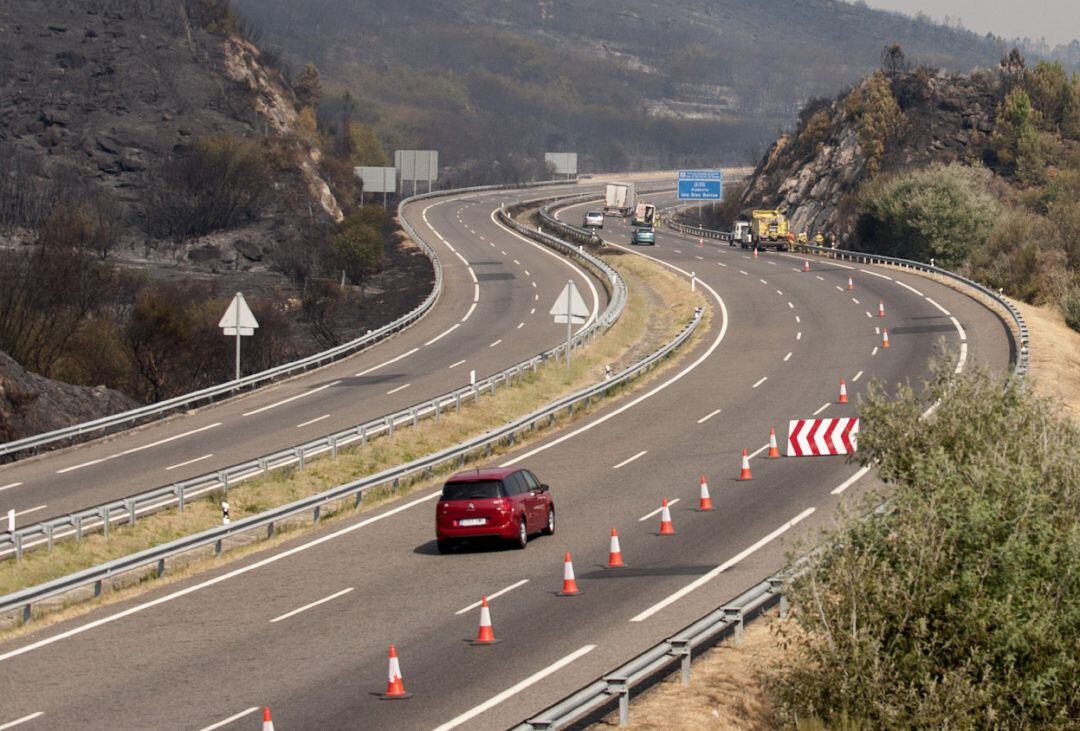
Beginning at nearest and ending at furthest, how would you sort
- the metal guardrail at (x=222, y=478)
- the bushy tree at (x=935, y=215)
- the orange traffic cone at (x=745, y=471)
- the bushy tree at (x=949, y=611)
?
the bushy tree at (x=949, y=611)
the metal guardrail at (x=222, y=478)
the orange traffic cone at (x=745, y=471)
the bushy tree at (x=935, y=215)

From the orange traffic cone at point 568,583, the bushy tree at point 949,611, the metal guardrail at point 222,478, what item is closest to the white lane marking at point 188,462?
the metal guardrail at point 222,478

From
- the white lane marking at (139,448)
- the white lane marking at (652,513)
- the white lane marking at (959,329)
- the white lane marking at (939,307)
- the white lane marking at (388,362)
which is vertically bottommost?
the white lane marking at (139,448)

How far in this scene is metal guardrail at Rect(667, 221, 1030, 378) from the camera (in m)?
46.0

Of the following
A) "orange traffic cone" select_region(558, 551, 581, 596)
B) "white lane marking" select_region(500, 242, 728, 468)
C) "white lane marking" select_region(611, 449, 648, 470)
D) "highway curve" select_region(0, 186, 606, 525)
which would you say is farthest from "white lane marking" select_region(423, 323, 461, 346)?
"orange traffic cone" select_region(558, 551, 581, 596)

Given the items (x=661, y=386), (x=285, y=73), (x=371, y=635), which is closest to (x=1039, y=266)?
(x=661, y=386)

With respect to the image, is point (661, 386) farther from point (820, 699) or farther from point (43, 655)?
point (820, 699)

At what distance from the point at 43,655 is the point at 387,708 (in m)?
6.16

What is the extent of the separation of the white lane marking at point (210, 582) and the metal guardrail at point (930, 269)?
1260cm

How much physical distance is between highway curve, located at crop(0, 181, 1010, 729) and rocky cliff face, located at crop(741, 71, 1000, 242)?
250 feet

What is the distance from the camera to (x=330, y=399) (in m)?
46.5

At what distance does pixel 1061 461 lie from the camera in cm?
1669

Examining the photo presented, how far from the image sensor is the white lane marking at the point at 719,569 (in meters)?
21.6

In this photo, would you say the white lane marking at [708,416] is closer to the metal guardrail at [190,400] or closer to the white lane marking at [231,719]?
the metal guardrail at [190,400]

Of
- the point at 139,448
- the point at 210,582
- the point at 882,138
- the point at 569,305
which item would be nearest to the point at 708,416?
the point at 569,305
